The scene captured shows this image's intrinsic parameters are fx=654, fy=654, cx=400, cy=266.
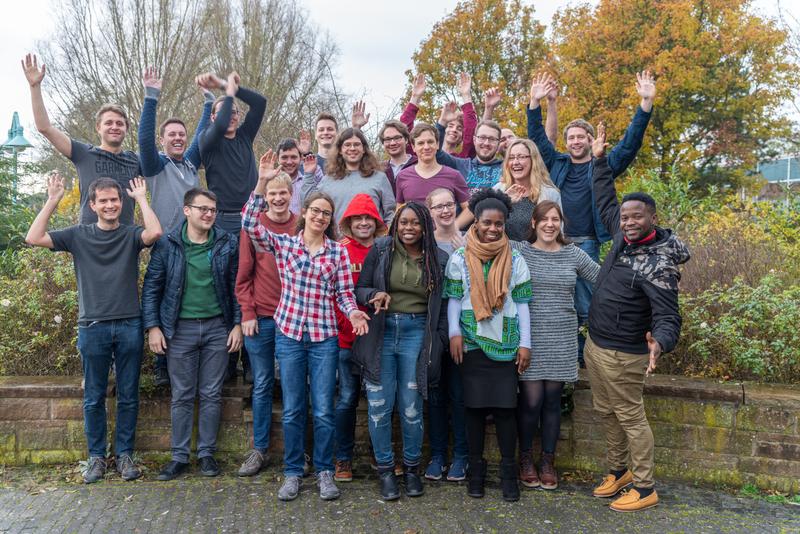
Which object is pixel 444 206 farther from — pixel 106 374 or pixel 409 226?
pixel 106 374

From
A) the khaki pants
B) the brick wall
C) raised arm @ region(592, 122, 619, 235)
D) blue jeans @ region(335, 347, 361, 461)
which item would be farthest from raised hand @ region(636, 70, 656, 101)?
blue jeans @ region(335, 347, 361, 461)

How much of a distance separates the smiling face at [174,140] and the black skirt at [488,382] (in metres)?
2.96

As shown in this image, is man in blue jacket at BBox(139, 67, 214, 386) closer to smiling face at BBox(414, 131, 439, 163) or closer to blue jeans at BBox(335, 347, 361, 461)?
blue jeans at BBox(335, 347, 361, 461)

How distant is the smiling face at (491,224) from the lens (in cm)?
426

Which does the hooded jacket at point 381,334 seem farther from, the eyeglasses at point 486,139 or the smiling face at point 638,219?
the eyeglasses at point 486,139

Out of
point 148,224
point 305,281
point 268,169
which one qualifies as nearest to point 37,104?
point 148,224

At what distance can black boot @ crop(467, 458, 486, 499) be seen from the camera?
431 centimetres

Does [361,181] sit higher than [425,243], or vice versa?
[361,181]

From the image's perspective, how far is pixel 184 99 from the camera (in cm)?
1655

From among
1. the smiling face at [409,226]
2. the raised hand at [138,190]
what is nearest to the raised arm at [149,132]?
the raised hand at [138,190]

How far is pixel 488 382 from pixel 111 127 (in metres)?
3.32

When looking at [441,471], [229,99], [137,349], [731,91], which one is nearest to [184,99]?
[229,99]

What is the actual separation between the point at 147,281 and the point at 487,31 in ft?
86.5

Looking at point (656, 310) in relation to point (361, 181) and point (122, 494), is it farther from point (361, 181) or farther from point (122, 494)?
point (122, 494)
